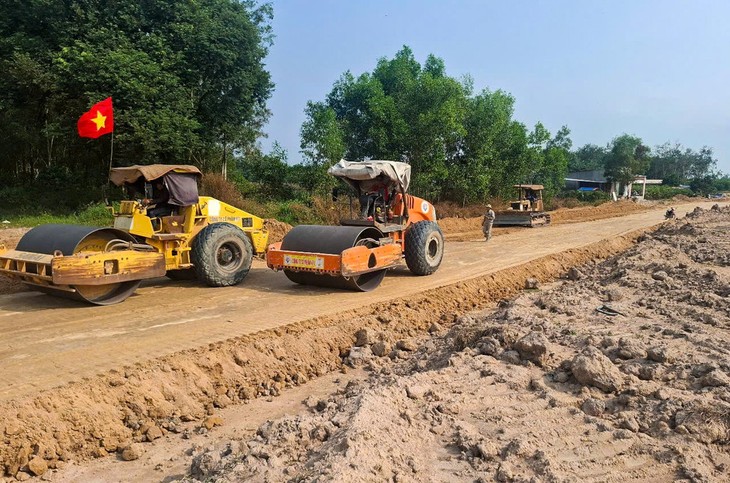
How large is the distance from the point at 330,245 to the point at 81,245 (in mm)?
3722

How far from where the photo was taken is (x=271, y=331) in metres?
6.85

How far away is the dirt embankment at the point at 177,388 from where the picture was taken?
441cm

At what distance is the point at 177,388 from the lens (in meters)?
5.37

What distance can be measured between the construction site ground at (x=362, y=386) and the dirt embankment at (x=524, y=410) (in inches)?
0.7

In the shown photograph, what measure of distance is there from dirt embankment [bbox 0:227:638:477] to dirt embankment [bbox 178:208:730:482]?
39 centimetres

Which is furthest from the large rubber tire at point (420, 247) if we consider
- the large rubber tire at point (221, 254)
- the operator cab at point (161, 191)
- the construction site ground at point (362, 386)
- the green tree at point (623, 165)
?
the green tree at point (623, 165)

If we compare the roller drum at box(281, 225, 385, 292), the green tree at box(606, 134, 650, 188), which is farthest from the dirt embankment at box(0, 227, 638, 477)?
the green tree at box(606, 134, 650, 188)

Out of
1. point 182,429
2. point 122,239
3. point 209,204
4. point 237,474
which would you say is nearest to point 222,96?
point 209,204

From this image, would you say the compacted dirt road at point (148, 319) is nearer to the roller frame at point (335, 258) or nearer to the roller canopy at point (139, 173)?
the roller frame at point (335, 258)

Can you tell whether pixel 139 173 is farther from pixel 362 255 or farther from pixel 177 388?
pixel 177 388

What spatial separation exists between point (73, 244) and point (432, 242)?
6453mm

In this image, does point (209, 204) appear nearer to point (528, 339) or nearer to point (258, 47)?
point (528, 339)

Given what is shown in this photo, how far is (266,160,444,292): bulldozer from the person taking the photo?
28.7 ft

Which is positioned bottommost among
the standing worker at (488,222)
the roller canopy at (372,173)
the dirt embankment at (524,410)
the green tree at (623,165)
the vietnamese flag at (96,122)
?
the dirt embankment at (524,410)
